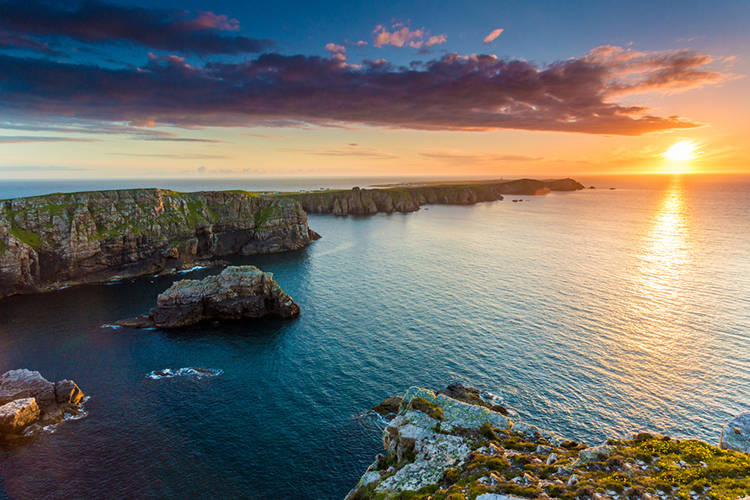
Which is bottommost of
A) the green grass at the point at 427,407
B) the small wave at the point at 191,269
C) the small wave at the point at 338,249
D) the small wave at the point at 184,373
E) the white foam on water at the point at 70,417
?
the white foam on water at the point at 70,417

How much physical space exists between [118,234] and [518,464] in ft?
415

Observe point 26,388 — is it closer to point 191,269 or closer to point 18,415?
point 18,415

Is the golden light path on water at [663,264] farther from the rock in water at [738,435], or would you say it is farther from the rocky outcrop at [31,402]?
the rocky outcrop at [31,402]

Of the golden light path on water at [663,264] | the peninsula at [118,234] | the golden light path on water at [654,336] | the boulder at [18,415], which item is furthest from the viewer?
the peninsula at [118,234]

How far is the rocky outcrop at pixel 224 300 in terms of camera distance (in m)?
78.2

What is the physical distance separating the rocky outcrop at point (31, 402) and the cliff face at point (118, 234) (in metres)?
62.8

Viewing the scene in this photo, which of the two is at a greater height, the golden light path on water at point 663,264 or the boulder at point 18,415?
the golden light path on water at point 663,264

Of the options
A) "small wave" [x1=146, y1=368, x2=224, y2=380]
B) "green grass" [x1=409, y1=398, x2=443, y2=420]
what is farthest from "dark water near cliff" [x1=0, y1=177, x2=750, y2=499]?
"green grass" [x1=409, y1=398, x2=443, y2=420]

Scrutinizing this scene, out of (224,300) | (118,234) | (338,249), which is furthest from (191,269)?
(338,249)

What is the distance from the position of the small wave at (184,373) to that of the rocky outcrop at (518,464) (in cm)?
3736

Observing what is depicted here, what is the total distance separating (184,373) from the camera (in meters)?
58.7

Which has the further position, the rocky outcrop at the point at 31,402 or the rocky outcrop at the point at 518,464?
the rocky outcrop at the point at 31,402

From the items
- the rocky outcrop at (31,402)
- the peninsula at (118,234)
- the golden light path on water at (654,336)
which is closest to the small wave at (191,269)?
A: the peninsula at (118,234)

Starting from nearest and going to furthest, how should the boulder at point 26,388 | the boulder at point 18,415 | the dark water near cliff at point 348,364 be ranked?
the dark water near cliff at point 348,364 → the boulder at point 18,415 → the boulder at point 26,388
